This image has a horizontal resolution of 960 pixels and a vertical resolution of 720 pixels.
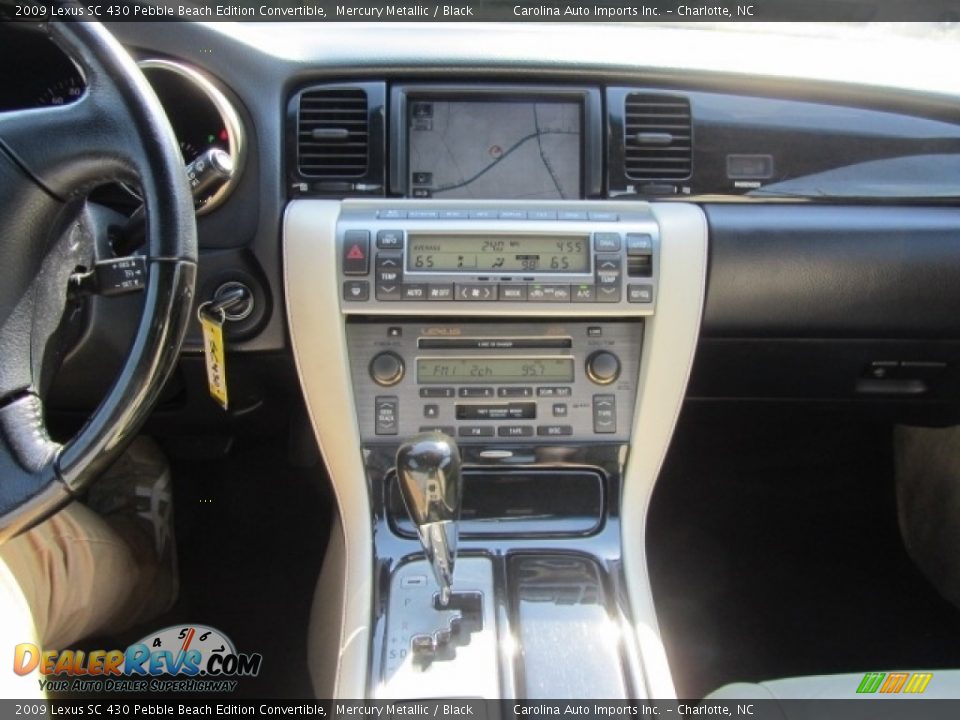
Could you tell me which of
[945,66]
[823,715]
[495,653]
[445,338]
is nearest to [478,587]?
[495,653]

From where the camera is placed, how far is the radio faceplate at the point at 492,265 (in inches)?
57.7

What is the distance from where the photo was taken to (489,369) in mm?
1540

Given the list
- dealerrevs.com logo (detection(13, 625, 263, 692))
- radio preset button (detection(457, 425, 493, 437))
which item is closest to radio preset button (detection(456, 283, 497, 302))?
radio preset button (detection(457, 425, 493, 437))

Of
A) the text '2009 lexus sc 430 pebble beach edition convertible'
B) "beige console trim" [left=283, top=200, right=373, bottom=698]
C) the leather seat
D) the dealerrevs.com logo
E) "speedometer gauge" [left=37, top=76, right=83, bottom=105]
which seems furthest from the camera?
the dealerrevs.com logo

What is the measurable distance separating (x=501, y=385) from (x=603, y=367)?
0.17 metres

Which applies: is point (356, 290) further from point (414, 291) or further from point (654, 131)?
point (654, 131)

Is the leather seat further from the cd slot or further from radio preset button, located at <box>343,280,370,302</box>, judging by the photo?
radio preset button, located at <box>343,280,370,302</box>

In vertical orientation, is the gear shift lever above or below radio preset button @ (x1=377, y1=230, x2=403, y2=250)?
below

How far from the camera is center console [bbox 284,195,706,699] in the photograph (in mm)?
1438

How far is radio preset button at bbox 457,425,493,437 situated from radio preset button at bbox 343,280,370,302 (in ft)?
0.90

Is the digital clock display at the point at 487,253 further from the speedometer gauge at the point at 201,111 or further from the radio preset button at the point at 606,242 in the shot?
the speedometer gauge at the point at 201,111

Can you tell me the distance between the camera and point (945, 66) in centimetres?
167

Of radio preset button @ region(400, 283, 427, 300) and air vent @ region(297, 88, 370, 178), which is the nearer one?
radio preset button @ region(400, 283, 427, 300)

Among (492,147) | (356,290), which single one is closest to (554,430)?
(356,290)
